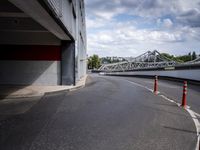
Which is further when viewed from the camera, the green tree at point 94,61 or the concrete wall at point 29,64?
the green tree at point 94,61

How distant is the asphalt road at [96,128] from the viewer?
197 inches

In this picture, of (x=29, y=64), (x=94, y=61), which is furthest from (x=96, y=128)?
(x=94, y=61)

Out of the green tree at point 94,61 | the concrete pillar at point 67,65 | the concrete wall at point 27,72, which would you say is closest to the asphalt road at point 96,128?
the concrete pillar at point 67,65

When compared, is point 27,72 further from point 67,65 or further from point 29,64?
point 67,65

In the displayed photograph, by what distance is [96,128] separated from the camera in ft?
20.3

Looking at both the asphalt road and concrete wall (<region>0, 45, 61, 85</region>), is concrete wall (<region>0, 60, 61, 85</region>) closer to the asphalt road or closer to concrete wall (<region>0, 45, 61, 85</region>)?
concrete wall (<region>0, 45, 61, 85</region>)

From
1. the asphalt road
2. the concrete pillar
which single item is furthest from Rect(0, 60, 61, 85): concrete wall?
the asphalt road

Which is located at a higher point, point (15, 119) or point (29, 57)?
point (29, 57)

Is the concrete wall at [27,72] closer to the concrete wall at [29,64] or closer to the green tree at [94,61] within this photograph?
the concrete wall at [29,64]

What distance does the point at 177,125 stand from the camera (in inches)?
262

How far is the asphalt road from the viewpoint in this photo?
4996 mm

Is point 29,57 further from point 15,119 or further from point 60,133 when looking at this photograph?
point 60,133

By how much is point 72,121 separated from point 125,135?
70.7 inches

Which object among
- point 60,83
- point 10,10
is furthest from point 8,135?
point 60,83
